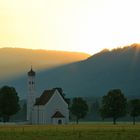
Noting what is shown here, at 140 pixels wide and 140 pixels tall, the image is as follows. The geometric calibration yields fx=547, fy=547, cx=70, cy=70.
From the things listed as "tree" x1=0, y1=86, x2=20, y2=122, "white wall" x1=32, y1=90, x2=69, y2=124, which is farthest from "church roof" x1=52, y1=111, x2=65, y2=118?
"tree" x1=0, y1=86, x2=20, y2=122

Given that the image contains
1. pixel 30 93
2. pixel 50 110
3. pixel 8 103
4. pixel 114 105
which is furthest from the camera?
pixel 30 93

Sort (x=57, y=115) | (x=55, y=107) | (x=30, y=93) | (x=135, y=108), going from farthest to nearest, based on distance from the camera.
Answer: (x=30, y=93)
(x=55, y=107)
(x=57, y=115)
(x=135, y=108)

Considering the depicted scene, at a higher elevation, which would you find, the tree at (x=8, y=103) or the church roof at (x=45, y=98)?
the church roof at (x=45, y=98)

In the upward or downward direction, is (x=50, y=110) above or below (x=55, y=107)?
below

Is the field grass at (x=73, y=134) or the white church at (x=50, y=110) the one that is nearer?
the field grass at (x=73, y=134)

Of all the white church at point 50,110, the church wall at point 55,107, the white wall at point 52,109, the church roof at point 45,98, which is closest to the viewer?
the white church at point 50,110

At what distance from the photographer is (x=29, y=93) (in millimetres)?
164375

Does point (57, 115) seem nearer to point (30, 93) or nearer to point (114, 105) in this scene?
point (30, 93)

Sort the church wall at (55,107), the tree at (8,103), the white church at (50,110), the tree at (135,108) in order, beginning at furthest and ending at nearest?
the church wall at (55,107) → the white church at (50,110) → the tree at (135,108) → the tree at (8,103)

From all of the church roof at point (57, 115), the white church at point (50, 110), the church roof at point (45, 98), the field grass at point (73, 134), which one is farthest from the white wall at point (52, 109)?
the field grass at point (73, 134)

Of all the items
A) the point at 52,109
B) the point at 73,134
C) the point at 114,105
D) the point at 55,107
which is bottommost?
the point at 73,134

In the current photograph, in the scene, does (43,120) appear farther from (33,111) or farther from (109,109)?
(109,109)

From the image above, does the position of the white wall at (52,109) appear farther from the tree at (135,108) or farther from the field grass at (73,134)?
the field grass at (73,134)

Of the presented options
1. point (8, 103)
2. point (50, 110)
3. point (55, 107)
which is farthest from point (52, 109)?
point (8, 103)
